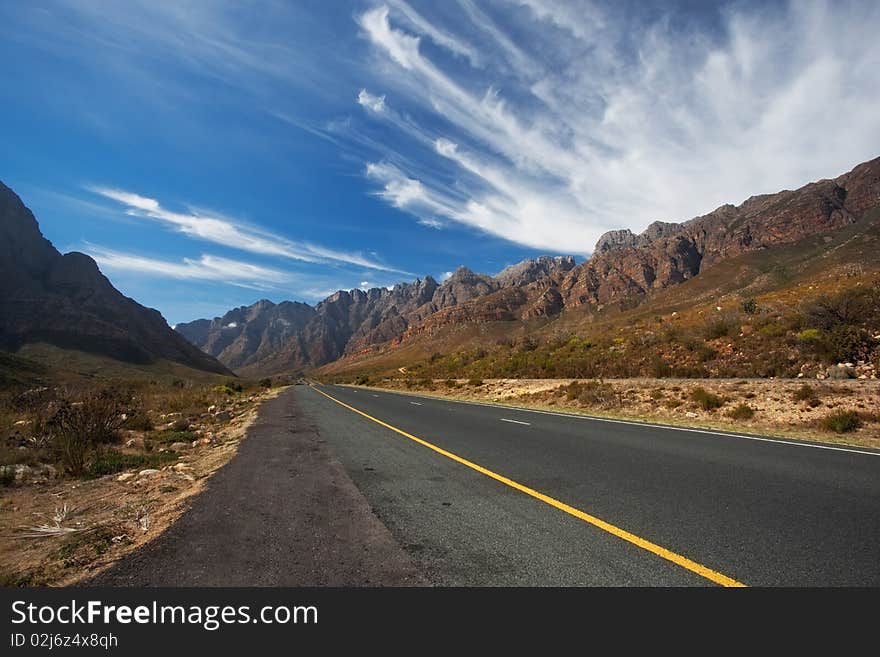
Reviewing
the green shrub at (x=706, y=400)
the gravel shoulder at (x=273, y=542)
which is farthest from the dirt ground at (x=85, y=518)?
the green shrub at (x=706, y=400)

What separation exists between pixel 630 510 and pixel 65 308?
187413 millimetres

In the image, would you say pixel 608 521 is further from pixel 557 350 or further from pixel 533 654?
pixel 557 350

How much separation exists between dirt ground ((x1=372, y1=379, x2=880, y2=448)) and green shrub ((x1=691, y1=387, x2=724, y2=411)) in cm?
10

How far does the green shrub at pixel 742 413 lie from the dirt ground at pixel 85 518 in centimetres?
1512

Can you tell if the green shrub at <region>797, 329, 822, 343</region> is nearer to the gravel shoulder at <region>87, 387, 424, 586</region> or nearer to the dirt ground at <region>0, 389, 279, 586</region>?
the gravel shoulder at <region>87, 387, 424, 586</region>

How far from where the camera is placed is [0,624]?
2830 mm

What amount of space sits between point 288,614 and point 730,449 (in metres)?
9.09

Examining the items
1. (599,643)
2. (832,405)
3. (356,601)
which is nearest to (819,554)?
(599,643)

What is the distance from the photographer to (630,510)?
15.8ft

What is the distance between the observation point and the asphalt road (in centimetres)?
335

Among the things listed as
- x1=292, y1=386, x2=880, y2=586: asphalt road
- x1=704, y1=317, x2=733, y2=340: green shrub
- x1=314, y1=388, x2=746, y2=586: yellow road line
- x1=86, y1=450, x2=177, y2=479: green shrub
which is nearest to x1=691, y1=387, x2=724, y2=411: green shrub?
x1=292, y1=386, x2=880, y2=586: asphalt road

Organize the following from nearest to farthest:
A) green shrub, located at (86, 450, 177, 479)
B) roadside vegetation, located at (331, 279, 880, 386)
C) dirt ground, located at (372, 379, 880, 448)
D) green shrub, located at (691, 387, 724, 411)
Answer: green shrub, located at (86, 450, 177, 479) < dirt ground, located at (372, 379, 880, 448) < green shrub, located at (691, 387, 724, 411) < roadside vegetation, located at (331, 279, 880, 386)

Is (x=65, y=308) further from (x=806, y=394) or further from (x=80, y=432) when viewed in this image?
(x=806, y=394)

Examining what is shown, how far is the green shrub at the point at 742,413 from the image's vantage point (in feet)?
44.9
